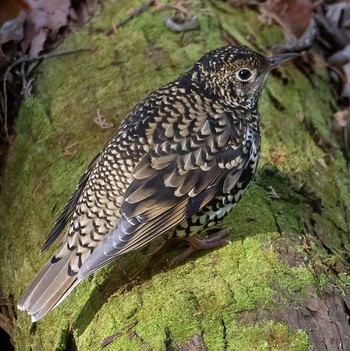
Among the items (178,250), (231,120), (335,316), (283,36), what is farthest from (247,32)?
(335,316)

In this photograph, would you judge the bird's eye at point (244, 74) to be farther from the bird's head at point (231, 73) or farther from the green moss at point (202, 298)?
the green moss at point (202, 298)

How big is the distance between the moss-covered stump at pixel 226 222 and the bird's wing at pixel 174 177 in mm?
310

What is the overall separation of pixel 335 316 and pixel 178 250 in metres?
0.99

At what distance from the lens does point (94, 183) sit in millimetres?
4211

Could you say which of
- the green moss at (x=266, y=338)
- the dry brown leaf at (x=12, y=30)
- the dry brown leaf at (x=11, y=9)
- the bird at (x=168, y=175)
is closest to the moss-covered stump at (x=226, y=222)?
the green moss at (x=266, y=338)

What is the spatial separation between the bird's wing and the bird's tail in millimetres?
153

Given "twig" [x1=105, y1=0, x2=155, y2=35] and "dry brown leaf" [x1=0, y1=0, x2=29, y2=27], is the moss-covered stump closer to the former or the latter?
"twig" [x1=105, y1=0, x2=155, y2=35]

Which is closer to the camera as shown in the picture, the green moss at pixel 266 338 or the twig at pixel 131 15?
the green moss at pixel 266 338

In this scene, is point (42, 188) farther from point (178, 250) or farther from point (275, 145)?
point (275, 145)

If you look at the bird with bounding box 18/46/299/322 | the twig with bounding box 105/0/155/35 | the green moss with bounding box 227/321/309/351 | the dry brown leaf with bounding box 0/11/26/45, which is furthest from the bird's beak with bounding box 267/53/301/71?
the dry brown leaf with bounding box 0/11/26/45

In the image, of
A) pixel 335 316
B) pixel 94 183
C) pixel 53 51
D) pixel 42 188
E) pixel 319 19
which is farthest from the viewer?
pixel 319 19

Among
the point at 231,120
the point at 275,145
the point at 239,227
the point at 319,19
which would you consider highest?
the point at 231,120

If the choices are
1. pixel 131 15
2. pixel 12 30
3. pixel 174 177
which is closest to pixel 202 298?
pixel 174 177

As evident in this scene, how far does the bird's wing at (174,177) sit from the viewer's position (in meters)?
3.88
